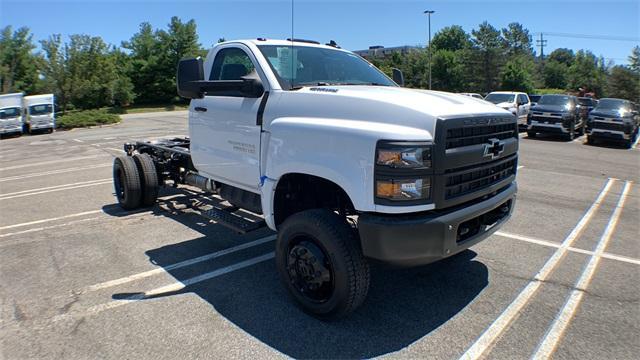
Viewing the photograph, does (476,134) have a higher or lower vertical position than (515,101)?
lower

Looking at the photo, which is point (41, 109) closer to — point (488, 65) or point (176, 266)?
point (176, 266)

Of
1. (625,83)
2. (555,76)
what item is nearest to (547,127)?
(625,83)

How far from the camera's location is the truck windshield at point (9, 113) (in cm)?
2619

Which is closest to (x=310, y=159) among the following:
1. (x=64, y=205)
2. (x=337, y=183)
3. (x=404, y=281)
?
(x=337, y=183)

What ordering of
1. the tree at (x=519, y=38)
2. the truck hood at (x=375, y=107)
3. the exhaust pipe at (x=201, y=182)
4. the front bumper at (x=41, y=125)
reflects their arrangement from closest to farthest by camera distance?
the truck hood at (x=375, y=107)
the exhaust pipe at (x=201, y=182)
the front bumper at (x=41, y=125)
the tree at (x=519, y=38)

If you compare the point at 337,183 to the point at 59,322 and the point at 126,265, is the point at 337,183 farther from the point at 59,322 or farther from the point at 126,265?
the point at 126,265

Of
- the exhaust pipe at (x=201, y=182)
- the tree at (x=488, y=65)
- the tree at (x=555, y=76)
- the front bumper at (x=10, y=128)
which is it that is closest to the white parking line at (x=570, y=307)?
the exhaust pipe at (x=201, y=182)

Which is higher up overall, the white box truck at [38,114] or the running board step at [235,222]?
the white box truck at [38,114]

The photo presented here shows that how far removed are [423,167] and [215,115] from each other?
2563 mm

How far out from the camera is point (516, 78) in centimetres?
5878

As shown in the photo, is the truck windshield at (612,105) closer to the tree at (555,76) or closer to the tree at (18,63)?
the tree at (18,63)

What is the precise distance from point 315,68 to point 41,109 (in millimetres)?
29245

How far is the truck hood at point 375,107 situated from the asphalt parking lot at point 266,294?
1619mm

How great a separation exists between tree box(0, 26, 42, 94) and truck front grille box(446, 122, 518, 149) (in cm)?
4651
